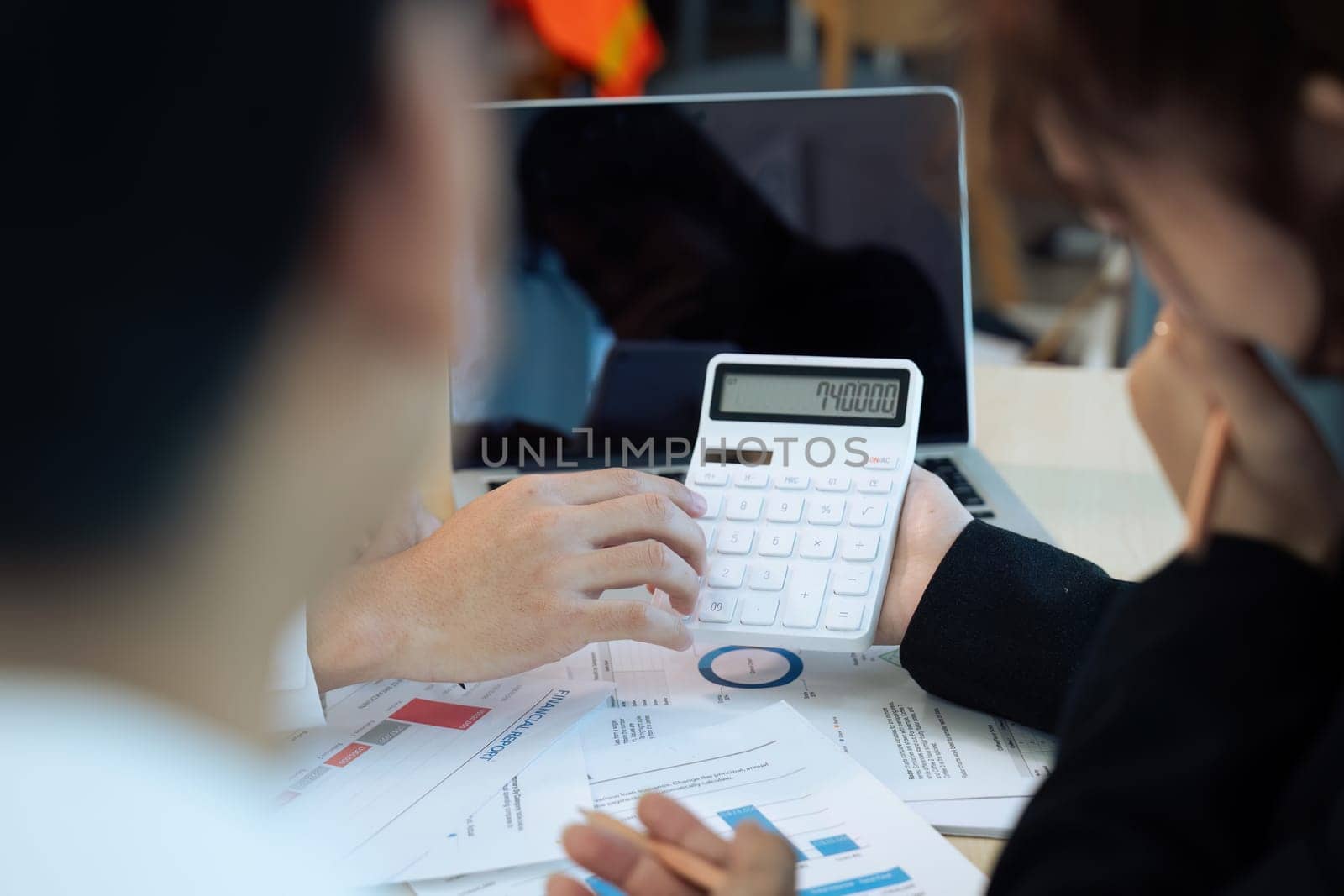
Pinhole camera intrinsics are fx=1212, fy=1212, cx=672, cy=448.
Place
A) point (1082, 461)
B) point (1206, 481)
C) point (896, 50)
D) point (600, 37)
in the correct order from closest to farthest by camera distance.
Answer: point (1206, 481) < point (1082, 461) < point (600, 37) < point (896, 50)

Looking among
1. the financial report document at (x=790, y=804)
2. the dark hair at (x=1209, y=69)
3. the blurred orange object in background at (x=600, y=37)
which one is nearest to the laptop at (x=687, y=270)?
the financial report document at (x=790, y=804)

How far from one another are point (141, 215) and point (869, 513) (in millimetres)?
535

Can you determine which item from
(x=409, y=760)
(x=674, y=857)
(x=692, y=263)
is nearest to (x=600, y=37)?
(x=692, y=263)

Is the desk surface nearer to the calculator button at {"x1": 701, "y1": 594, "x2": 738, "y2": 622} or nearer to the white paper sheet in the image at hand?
the calculator button at {"x1": 701, "y1": 594, "x2": 738, "y2": 622}

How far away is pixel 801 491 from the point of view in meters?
0.80

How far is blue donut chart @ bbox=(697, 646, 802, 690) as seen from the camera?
0.74 meters

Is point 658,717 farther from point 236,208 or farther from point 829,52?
point 829,52

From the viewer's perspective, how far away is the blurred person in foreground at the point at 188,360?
30 cm

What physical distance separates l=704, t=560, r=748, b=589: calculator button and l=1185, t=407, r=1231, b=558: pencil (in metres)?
0.35

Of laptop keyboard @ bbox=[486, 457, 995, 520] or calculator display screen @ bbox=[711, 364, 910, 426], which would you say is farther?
laptop keyboard @ bbox=[486, 457, 995, 520]

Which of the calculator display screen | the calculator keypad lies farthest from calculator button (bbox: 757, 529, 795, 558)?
the calculator display screen

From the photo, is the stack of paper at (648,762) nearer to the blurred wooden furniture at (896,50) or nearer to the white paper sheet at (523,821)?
the white paper sheet at (523,821)

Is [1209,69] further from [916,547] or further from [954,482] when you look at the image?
[954,482]

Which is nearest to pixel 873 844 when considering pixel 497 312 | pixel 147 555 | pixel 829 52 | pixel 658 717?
pixel 658 717
